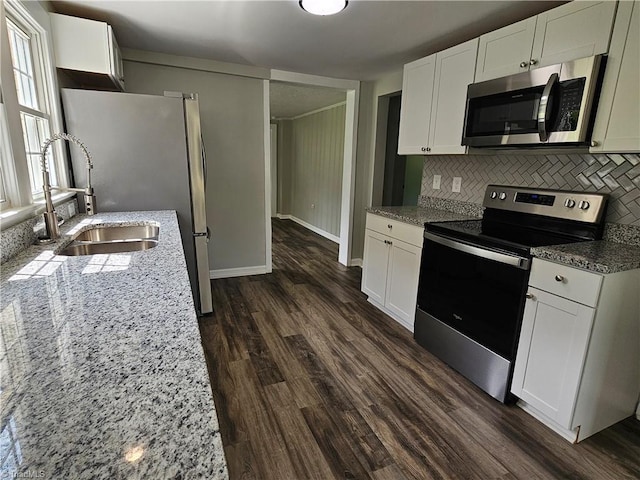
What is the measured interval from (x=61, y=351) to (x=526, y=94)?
2367 mm

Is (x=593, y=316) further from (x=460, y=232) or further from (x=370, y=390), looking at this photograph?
(x=370, y=390)

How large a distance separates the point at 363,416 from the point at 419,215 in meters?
1.56

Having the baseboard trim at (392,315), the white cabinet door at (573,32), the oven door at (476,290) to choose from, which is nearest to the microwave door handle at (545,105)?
the white cabinet door at (573,32)

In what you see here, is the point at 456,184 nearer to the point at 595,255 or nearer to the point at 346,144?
the point at 595,255

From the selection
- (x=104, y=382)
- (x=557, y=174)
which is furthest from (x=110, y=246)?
(x=557, y=174)

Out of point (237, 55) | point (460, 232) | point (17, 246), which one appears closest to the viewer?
point (17, 246)

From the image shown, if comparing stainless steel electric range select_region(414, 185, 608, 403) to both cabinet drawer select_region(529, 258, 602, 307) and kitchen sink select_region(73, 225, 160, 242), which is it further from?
kitchen sink select_region(73, 225, 160, 242)

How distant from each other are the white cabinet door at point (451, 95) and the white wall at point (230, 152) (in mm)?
1862

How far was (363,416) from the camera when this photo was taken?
5.85 feet

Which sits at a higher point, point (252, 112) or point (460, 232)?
point (252, 112)

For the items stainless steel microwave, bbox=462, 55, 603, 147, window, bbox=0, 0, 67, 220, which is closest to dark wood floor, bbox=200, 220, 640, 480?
window, bbox=0, 0, 67, 220

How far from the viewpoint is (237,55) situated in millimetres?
3066

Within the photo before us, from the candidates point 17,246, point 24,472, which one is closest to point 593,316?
point 24,472

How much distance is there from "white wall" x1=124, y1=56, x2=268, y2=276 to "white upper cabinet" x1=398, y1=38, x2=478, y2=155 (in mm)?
1601
